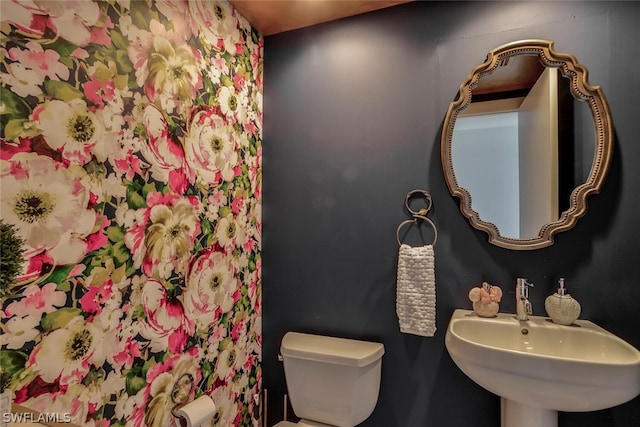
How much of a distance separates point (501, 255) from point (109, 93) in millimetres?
1540

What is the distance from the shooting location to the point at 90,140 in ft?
3.09

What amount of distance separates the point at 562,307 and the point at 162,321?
1457mm

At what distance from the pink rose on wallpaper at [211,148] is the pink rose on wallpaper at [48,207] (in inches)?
17.3

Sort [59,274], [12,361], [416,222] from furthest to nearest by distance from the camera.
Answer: [416,222]
[59,274]
[12,361]

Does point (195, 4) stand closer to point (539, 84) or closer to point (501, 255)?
point (539, 84)

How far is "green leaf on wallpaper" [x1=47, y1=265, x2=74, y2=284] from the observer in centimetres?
84

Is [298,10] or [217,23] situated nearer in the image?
[217,23]

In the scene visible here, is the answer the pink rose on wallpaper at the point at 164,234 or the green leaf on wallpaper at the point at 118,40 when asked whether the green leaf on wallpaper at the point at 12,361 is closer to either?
the pink rose on wallpaper at the point at 164,234

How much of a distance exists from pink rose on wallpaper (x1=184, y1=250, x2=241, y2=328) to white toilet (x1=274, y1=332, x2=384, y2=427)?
0.34 m

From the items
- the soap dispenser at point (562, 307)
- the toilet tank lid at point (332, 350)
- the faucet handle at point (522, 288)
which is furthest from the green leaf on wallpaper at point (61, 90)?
the soap dispenser at point (562, 307)

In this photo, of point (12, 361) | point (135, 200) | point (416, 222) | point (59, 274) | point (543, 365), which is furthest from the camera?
point (416, 222)

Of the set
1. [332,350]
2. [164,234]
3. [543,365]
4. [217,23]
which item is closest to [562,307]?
[543,365]

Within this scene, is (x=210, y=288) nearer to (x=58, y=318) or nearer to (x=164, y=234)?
(x=164, y=234)

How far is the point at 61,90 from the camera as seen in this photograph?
86 cm
